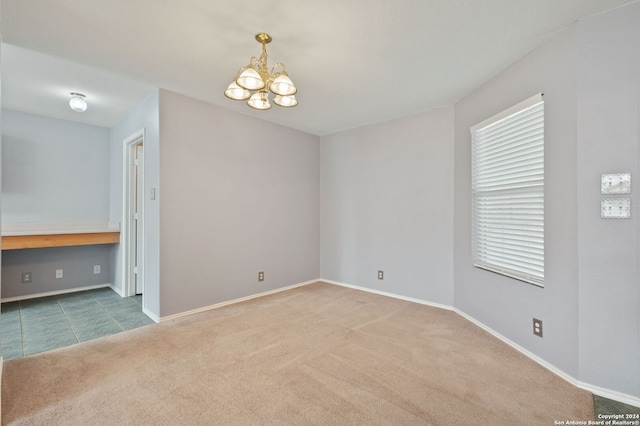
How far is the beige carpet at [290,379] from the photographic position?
171cm

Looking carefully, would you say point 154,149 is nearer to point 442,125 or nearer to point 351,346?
point 351,346

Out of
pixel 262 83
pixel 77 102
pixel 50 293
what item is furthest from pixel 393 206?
pixel 50 293

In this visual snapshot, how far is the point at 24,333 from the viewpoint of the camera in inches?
112

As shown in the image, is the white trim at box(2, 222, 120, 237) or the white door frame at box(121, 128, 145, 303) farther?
the white door frame at box(121, 128, 145, 303)

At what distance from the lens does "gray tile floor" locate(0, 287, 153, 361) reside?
2.67 m

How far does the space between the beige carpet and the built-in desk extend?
5.98ft

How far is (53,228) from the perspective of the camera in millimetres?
4051

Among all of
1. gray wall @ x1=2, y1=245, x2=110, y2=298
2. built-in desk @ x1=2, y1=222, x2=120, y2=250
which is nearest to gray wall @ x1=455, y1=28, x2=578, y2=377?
built-in desk @ x1=2, y1=222, x2=120, y2=250

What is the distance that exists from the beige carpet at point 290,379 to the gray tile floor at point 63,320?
0.26 metres

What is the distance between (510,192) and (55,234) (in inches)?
207

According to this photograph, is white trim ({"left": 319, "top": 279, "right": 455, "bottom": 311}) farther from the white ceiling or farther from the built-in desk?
the built-in desk

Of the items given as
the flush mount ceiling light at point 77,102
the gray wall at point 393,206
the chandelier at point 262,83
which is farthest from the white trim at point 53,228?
A: the gray wall at point 393,206

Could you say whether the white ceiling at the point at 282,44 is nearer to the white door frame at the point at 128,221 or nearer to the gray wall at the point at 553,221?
the gray wall at the point at 553,221

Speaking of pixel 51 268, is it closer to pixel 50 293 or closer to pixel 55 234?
pixel 50 293
